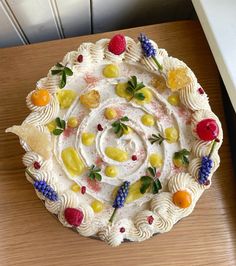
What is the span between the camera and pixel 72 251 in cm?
97

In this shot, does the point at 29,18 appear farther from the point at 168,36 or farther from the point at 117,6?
the point at 168,36

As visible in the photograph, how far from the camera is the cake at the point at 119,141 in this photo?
0.90 meters

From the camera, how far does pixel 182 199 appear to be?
0.88 m

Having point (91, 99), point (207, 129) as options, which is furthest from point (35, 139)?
point (207, 129)

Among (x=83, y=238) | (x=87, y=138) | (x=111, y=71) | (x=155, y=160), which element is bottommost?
(x=83, y=238)

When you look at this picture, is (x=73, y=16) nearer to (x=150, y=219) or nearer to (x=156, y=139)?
(x=156, y=139)

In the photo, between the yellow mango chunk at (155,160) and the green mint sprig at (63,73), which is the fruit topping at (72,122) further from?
the yellow mango chunk at (155,160)

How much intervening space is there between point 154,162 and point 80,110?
0.65 feet

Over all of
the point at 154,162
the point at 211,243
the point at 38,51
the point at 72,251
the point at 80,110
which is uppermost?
the point at 38,51

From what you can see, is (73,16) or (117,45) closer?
(117,45)

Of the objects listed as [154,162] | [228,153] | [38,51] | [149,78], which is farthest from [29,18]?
[228,153]

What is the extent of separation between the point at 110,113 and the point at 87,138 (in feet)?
0.24

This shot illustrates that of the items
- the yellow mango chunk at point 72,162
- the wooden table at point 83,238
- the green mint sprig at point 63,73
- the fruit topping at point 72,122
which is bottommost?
the wooden table at point 83,238

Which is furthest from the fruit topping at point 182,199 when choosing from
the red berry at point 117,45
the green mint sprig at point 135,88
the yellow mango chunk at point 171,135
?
the red berry at point 117,45
